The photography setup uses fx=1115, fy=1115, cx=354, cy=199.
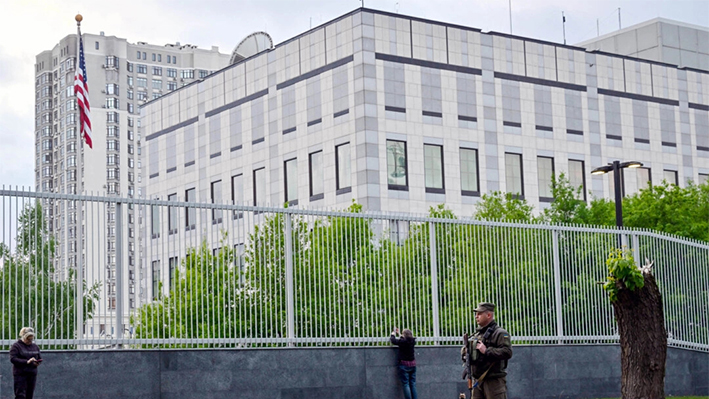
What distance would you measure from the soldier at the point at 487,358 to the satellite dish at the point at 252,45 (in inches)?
2688

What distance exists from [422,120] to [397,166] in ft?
10.6

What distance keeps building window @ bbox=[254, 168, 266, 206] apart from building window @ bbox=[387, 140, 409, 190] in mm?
10020

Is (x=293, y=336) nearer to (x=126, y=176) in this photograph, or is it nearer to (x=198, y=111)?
(x=198, y=111)

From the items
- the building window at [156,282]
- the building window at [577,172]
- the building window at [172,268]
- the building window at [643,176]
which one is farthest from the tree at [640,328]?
the building window at [643,176]

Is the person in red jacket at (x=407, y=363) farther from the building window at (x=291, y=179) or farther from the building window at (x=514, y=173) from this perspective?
the building window at (x=514, y=173)

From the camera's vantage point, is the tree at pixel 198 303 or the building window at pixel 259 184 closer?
→ the tree at pixel 198 303

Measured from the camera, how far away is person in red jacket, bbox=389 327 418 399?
20156 mm

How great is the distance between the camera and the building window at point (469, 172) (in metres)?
64.0

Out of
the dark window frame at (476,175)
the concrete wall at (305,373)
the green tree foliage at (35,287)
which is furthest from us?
the dark window frame at (476,175)

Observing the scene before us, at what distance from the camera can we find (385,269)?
822 inches

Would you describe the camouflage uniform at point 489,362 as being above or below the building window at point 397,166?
below

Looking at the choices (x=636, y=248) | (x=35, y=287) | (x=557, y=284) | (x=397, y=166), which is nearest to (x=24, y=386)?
(x=35, y=287)

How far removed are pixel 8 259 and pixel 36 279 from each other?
1.70 ft

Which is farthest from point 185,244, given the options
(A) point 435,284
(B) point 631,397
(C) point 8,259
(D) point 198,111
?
(D) point 198,111
